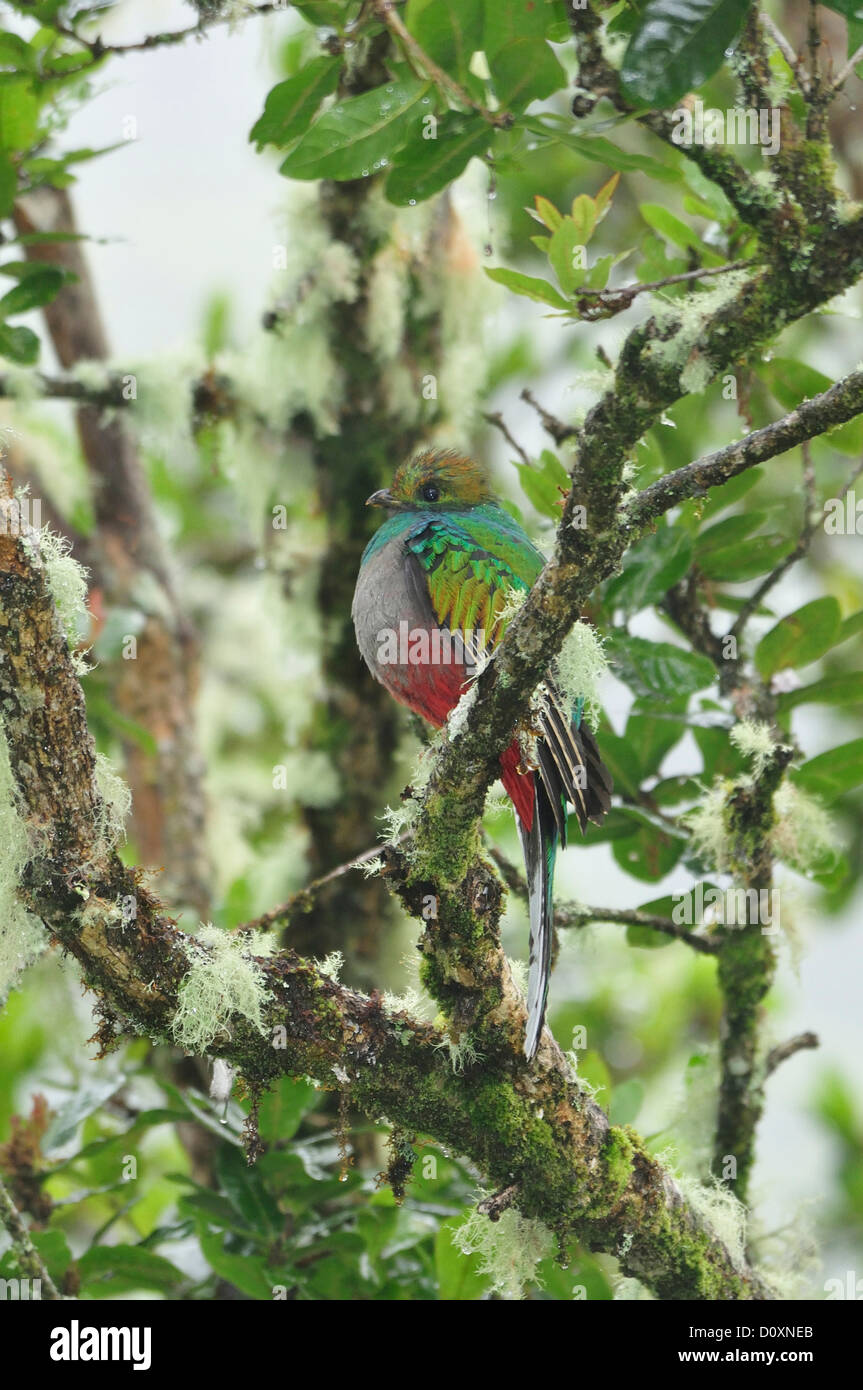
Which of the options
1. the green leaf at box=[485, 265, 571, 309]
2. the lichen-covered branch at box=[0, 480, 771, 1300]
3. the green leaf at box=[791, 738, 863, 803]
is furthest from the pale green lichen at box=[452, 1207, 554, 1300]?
the green leaf at box=[485, 265, 571, 309]

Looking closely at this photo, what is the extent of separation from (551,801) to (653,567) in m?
0.59

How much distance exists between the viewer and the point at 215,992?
215 cm

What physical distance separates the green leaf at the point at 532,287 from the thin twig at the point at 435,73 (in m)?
0.27

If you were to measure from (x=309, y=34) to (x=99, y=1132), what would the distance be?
10.8 feet

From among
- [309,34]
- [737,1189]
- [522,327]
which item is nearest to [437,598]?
[737,1189]

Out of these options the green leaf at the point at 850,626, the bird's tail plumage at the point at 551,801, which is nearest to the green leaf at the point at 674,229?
the green leaf at the point at 850,626

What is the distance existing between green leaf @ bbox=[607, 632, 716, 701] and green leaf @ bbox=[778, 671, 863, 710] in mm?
322

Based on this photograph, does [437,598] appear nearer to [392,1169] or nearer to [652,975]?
[392,1169]

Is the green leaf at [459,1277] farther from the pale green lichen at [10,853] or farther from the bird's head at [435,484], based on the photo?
the bird's head at [435,484]

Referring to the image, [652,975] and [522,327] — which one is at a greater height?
[522,327]

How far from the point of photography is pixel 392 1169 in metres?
2.38

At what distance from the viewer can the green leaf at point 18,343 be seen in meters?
3.09

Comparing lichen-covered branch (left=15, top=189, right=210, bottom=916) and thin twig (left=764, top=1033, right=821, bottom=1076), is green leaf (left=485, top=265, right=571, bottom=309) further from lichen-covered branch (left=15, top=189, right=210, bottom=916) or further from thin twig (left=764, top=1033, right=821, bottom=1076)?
lichen-covered branch (left=15, top=189, right=210, bottom=916)

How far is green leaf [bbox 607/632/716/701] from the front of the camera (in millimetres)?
2875
